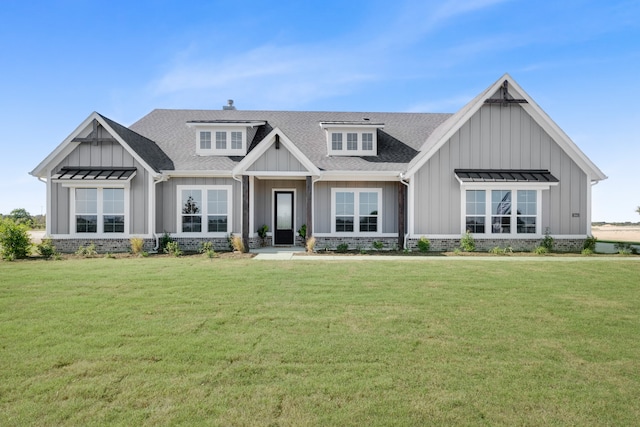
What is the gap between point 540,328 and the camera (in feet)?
19.2

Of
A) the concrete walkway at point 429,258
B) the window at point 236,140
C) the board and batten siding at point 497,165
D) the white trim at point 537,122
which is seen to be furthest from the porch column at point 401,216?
the window at point 236,140

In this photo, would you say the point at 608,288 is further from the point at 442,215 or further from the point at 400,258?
the point at 442,215

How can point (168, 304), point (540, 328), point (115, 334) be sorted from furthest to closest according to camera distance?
point (168, 304)
point (540, 328)
point (115, 334)

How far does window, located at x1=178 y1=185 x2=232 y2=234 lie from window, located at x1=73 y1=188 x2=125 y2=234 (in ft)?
8.06

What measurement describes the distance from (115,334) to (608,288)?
389 inches

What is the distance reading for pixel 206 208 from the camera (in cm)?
1706

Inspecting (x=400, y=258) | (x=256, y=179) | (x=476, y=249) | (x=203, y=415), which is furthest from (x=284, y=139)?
(x=203, y=415)

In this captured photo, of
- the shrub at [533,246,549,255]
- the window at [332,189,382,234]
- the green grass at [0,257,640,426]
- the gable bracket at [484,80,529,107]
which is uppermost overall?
the gable bracket at [484,80,529,107]

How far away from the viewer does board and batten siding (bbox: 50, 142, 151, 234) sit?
631 inches

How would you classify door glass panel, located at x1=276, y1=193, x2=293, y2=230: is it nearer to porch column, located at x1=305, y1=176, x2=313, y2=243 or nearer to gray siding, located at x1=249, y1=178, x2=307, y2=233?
gray siding, located at x1=249, y1=178, x2=307, y2=233

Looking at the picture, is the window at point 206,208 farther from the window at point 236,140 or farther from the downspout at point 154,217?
the window at point 236,140

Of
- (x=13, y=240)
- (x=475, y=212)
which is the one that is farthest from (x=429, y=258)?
(x=13, y=240)

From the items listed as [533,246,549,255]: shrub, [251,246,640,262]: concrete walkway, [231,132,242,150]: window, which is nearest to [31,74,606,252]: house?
[533,246,549,255]: shrub

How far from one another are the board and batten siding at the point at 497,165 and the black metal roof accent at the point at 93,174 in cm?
1191
